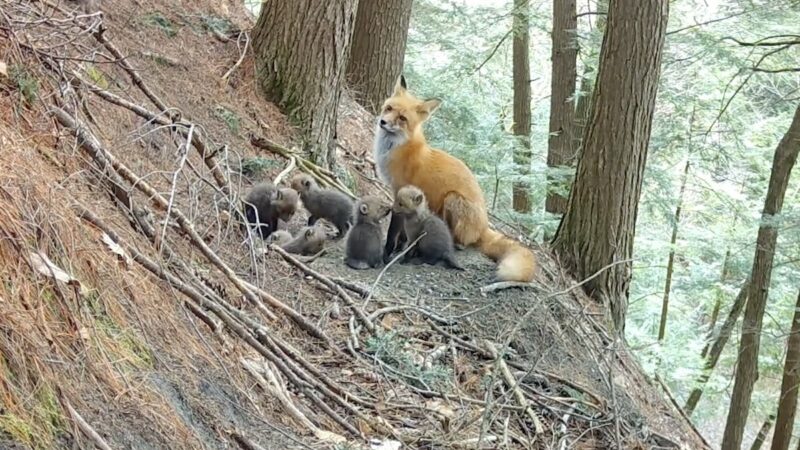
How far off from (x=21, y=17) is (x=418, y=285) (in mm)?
3564

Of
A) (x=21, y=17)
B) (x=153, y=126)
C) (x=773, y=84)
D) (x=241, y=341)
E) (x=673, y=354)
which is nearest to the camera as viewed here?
(x=241, y=341)

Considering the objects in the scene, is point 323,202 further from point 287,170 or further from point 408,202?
point 408,202

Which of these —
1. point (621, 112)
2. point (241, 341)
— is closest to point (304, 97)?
point (621, 112)

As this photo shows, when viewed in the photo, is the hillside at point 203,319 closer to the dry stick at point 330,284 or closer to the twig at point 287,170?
the dry stick at point 330,284

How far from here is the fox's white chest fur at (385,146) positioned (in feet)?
25.7

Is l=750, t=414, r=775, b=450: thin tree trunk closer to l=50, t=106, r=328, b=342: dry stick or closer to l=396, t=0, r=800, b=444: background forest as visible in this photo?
l=396, t=0, r=800, b=444: background forest

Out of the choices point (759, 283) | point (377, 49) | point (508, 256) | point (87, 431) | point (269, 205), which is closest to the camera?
point (87, 431)

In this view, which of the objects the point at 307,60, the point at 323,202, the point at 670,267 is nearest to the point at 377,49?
the point at 307,60

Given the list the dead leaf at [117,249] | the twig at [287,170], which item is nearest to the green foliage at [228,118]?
the twig at [287,170]

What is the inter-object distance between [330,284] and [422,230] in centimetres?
142

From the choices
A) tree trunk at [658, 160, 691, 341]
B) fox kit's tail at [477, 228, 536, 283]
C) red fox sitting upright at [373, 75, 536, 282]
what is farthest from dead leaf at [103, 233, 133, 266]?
tree trunk at [658, 160, 691, 341]

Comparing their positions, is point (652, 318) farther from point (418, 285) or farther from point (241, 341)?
point (241, 341)

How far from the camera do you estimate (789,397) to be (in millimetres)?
10797

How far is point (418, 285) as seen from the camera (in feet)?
22.2
